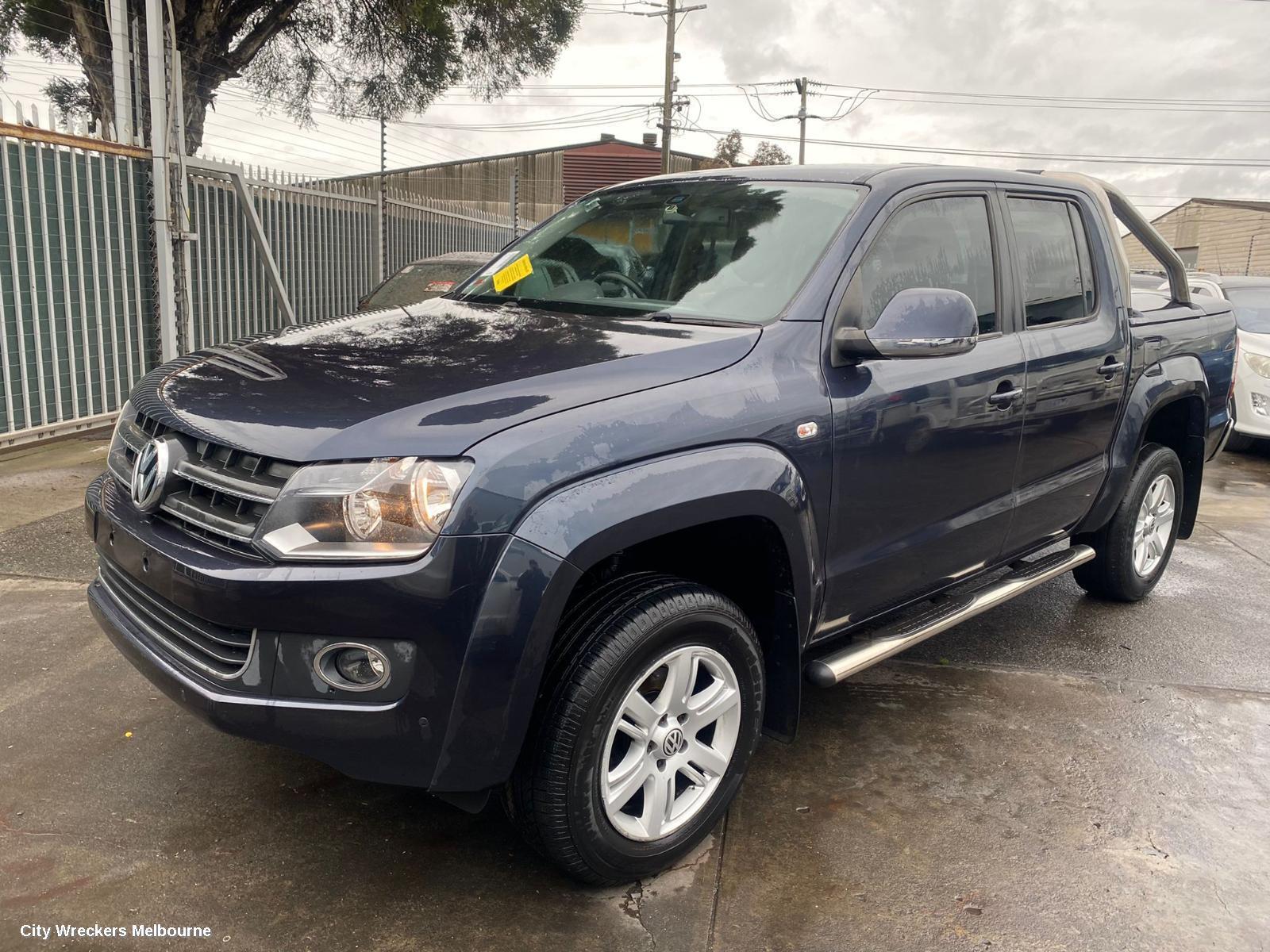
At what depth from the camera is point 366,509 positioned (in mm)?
2170

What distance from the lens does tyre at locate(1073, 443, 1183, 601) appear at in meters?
4.67

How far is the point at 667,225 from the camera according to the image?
3.51m

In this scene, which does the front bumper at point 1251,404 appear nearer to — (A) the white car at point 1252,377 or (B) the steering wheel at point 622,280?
(A) the white car at point 1252,377

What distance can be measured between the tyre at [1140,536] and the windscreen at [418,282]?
5889 mm

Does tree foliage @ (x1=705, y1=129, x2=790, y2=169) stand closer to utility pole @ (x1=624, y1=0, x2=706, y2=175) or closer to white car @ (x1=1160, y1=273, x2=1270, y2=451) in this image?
utility pole @ (x1=624, y1=0, x2=706, y2=175)

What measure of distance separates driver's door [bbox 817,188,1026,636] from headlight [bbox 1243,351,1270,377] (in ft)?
22.8

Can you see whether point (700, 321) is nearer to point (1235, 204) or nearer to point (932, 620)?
point (932, 620)

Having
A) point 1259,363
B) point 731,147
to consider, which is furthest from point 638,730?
point 731,147

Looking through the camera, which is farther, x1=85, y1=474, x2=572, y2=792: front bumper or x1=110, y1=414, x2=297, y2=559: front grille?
x1=110, y1=414, x2=297, y2=559: front grille

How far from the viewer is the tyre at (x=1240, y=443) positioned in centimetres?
971

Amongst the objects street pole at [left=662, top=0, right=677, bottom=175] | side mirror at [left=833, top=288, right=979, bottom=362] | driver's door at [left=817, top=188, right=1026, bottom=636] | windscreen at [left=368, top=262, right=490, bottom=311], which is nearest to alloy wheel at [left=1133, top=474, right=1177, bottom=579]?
driver's door at [left=817, top=188, right=1026, bottom=636]

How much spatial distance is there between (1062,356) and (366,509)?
274cm

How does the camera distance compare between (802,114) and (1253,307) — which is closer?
(1253,307)

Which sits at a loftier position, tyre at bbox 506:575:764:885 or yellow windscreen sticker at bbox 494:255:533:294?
yellow windscreen sticker at bbox 494:255:533:294
